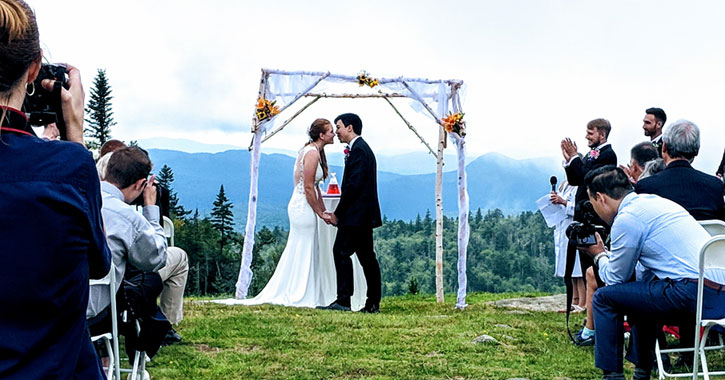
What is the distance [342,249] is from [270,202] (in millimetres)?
12713

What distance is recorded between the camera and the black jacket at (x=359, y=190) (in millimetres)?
9484

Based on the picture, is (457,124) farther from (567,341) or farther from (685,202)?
(685,202)

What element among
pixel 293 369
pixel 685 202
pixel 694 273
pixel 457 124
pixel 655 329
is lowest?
pixel 293 369

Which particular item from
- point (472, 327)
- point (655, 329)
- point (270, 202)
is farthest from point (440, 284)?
point (270, 202)

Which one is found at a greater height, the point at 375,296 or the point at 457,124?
the point at 457,124

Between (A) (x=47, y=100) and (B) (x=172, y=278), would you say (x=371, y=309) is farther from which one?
(A) (x=47, y=100)

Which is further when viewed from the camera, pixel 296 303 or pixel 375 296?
pixel 296 303

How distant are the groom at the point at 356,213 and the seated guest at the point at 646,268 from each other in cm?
470

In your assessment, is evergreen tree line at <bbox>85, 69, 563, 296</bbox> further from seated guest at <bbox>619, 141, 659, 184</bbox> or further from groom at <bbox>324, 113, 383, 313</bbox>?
seated guest at <bbox>619, 141, 659, 184</bbox>

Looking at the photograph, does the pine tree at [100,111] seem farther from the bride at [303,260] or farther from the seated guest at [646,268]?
the seated guest at [646,268]

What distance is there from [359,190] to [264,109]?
239 centimetres

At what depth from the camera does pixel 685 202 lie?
5.70m

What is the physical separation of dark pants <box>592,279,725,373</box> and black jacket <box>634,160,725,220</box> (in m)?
1.13

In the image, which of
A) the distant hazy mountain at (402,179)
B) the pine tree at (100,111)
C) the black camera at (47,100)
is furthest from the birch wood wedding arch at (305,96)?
the distant hazy mountain at (402,179)
